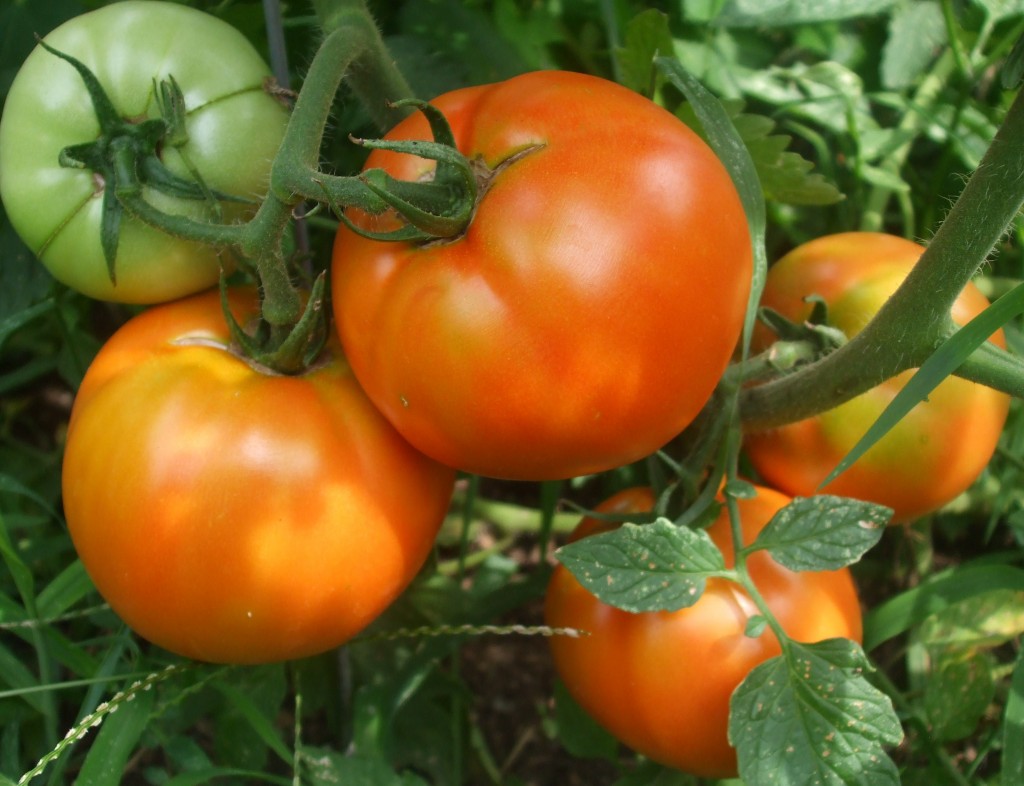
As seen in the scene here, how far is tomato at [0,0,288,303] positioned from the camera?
2.70 ft

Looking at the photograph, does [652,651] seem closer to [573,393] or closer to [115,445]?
[573,393]

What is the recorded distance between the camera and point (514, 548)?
149 cm

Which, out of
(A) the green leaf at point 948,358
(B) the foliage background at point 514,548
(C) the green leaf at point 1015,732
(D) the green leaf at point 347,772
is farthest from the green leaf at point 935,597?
(D) the green leaf at point 347,772

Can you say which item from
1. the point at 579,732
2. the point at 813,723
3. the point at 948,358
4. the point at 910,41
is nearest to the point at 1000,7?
the point at 910,41

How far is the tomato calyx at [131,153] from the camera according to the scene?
0.79 metres

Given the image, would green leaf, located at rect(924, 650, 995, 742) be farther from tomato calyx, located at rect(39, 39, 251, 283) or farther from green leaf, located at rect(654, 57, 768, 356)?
tomato calyx, located at rect(39, 39, 251, 283)

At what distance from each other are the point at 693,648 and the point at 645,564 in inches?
4.2

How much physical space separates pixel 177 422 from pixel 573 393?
33 centimetres

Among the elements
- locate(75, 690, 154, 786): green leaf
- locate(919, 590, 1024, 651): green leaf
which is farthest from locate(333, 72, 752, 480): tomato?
locate(919, 590, 1024, 651): green leaf

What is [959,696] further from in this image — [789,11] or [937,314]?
[789,11]

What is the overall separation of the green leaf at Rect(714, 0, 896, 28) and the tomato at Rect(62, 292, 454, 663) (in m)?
0.70

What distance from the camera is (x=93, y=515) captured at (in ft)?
2.72

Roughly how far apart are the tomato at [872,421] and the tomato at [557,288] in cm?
24

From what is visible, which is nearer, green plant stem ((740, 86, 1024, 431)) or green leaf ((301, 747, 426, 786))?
green plant stem ((740, 86, 1024, 431))
